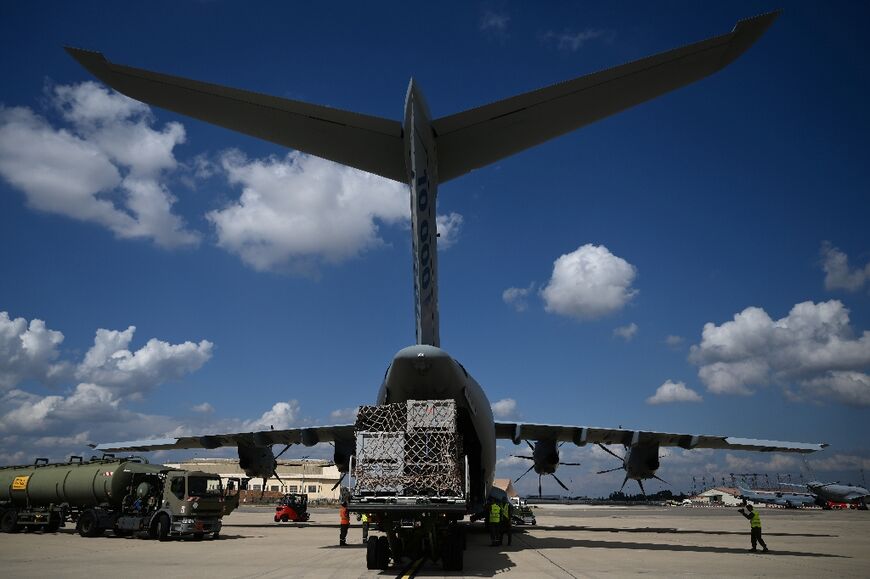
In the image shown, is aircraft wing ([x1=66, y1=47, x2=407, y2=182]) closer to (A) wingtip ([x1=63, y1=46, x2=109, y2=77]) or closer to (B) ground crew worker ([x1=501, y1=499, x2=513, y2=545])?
(A) wingtip ([x1=63, y1=46, x2=109, y2=77])

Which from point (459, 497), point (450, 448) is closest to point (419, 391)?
point (450, 448)

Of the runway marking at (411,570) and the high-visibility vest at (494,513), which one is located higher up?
the high-visibility vest at (494,513)

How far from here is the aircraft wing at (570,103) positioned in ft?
25.9

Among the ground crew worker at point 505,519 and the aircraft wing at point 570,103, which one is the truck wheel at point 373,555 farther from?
the aircraft wing at point 570,103

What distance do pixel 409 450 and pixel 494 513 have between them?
6.73 metres

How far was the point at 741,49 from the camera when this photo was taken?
305 inches

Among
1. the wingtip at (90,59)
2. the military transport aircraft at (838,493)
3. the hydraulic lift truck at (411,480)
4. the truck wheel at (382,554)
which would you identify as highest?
the wingtip at (90,59)

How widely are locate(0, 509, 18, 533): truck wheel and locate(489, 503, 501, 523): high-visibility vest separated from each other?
1954 centimetres

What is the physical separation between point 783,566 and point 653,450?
9890mm

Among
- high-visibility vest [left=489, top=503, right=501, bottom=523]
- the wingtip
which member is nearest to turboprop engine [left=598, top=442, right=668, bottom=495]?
high-visibility vest [left=489, top=503, right=501, bottom=523]

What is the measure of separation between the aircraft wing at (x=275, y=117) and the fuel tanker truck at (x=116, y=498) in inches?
538

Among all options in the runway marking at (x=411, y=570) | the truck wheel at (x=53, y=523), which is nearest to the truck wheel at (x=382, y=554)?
the runway marking at (x=411, y=570)

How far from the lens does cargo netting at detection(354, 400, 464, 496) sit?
1144 centimetres

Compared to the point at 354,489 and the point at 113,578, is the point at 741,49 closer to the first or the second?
the point at 354,489
